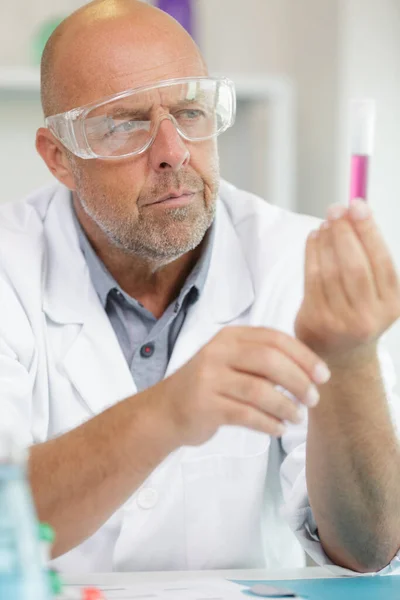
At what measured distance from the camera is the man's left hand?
117cm

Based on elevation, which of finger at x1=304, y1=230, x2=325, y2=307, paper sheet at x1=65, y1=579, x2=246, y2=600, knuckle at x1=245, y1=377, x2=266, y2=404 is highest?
finger at x1=304, y1=230, x2=325, y2=307

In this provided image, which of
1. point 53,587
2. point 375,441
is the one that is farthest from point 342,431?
point 53,587

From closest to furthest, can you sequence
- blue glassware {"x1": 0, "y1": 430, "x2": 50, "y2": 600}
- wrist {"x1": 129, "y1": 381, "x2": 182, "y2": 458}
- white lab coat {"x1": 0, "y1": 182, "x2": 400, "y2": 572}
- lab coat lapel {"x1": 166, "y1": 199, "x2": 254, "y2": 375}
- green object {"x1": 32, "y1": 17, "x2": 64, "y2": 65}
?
blue glassware {"x1": 0, "y1": 430, "x2": 50, "y2": 600}, wrist {"x1": 129, "y1": 381, "x2": 182, "y2": 458}, white lab coat {"x1": 0, "y1": 182, "x2": 400, "y2": 572}, lab coat lapel {"x1": 166, "y1": 199, "x2": 254, "y2": 375}, green object {"x1": 32, "y1": 17, "x2": 64, "y2": 65}

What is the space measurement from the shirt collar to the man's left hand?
1.91 feet

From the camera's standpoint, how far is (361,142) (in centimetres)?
115

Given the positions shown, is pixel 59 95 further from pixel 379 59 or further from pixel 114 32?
pixel 379 59

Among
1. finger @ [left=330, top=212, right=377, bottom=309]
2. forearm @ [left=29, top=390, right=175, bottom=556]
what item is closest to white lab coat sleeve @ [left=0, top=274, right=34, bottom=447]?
forearm @ [left=29, top=390, right=175, bottom=556]

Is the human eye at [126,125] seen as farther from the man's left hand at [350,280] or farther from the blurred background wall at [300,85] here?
the blurred background wall at [300,85]

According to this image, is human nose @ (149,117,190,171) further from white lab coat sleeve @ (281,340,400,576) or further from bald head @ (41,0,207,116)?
white lab coat sleeve @ (281,340,400,576)

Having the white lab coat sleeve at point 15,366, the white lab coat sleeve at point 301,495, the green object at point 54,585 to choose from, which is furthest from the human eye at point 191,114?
the green object at point 54,585

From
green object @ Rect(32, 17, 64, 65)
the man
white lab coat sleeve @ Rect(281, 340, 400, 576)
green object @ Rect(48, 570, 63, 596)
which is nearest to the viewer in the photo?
green object @ Rect(48, 570, 63, 596)

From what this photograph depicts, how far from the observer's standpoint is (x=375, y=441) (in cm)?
140

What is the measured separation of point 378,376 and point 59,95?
0.86 meters

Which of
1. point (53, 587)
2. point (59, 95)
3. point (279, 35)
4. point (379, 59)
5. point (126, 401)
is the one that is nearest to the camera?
point (53, 587)
